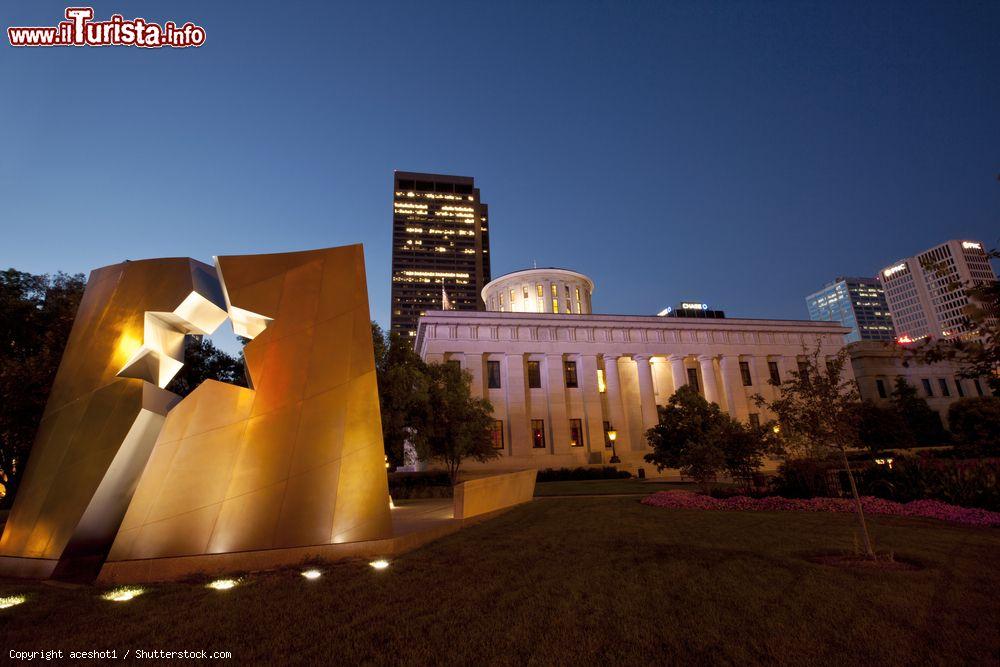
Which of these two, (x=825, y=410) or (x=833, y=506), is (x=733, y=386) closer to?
(x=833, y=506)

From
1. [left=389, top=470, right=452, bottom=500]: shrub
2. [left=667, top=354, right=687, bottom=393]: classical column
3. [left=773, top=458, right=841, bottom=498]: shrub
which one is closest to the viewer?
[left=773, top=458, right=841, bottom=498]: shrub

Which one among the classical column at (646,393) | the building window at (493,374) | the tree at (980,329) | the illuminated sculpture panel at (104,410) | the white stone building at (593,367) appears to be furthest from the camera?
the classical column at (646,393)

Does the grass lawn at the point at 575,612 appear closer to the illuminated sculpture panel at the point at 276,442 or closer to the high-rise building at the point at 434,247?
the illuminated sculpture panel at the point at 276,442

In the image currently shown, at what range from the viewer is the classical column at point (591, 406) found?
48.1 meters

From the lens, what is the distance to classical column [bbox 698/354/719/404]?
53969 millimetres

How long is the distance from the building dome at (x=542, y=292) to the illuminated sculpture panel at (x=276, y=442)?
57454 mm

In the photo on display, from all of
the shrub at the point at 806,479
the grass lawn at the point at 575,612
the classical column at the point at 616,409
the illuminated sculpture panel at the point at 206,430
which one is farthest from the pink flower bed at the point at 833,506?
the classical column at the point at 616,409

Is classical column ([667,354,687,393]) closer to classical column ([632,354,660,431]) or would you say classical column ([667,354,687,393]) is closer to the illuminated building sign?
classical column ([632,354,660,431])

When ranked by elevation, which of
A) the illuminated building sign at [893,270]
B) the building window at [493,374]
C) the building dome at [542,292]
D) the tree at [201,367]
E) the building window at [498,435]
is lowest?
the building window at [498,435]

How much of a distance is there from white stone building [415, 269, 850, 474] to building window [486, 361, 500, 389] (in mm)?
107

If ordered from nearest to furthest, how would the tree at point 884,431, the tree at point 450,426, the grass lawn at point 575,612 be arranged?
the grass lawn at point 575,612, the tree at point 450,426, the tree at point 884,431

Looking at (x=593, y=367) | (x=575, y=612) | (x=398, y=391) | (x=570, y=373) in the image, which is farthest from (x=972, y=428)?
(x=575, y=612)

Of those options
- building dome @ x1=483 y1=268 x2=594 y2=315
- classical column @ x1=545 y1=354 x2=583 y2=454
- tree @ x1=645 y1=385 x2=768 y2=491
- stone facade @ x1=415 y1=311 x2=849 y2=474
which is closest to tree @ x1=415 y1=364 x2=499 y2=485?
tree @ x1=645 y1=385 x2=768 y2=491

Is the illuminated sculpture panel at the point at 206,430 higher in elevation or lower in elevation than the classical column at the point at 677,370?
lower
